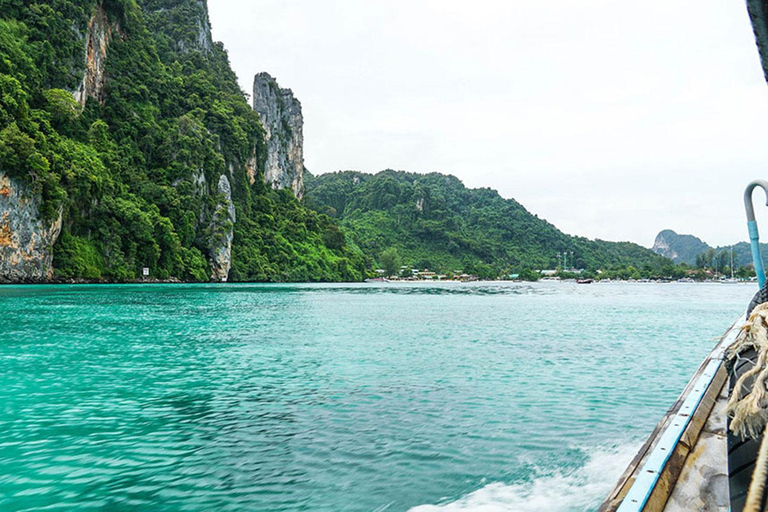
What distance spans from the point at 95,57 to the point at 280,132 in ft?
233

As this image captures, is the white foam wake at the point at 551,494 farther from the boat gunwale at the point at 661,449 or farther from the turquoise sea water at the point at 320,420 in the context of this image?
the boat gunwale at the point at 661,449

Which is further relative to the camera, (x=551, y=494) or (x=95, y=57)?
→ (x=95, y=57)

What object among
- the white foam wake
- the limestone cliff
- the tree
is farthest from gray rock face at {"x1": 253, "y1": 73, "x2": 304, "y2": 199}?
the white foam wake

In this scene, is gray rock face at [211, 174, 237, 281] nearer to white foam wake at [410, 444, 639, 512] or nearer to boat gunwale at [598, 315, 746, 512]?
white foam wake at [410, 444, 639, 512]

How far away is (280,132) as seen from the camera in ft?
479

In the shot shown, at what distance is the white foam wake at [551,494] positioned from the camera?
211 inches

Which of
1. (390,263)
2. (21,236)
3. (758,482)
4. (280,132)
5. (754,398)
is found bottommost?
(758,482)

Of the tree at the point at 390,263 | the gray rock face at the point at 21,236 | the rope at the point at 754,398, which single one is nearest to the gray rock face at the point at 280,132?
the tree at the point at 390,263

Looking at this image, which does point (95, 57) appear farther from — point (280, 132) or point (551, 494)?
point (551, 494)

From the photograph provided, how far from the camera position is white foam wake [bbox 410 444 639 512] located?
5355mm

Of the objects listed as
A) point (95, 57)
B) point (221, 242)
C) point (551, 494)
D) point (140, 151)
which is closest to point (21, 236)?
point (140, 151)

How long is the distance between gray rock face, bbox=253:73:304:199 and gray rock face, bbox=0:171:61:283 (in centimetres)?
8242

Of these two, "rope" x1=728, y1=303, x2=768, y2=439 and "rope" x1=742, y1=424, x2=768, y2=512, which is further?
"rope" x1=728, y1=303, x2=768, y2=439

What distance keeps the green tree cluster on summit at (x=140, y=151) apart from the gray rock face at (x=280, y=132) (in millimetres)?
7899
